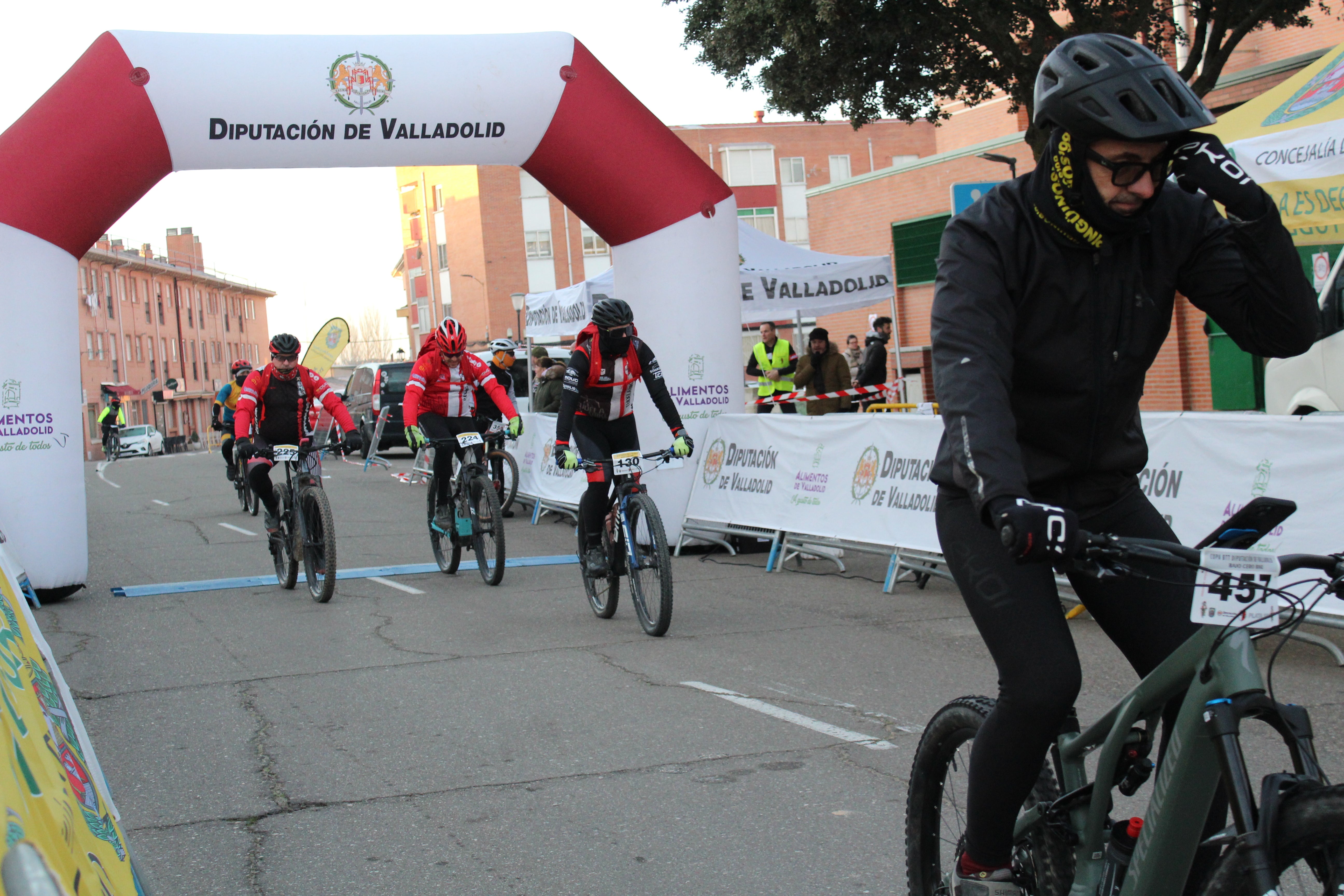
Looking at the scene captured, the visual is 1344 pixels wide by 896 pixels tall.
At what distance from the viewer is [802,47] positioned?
667 inches

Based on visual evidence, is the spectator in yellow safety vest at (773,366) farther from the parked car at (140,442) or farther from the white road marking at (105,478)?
the parked car at (140,442)

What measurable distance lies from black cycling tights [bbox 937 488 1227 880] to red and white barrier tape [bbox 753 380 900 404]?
609 inches

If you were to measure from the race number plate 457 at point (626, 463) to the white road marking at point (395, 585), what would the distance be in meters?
2.59

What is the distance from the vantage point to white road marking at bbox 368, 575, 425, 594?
33.6ft

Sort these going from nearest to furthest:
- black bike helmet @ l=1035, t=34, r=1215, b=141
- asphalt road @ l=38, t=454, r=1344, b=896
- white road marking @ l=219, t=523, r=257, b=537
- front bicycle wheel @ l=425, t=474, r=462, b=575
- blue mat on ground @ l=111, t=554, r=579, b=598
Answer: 1. black bike helmet @ l=1035, t=34, r=1215, b=141
2. asphalt road @ l=38, t=454, r=1344, b=896
3. blue mat on ground @ l=111, t=554, r=579, b=598
4. front bicycle wheel @ l=425, t=474, r=462, b=575
5. white road marking @ l=219, t=523, r=257, b=537

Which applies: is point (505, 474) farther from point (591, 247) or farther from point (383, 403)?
point (591, 247)

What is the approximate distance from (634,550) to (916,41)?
11.2 m

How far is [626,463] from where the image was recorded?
8.38m

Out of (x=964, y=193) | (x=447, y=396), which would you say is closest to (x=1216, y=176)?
(x=964, y=193)

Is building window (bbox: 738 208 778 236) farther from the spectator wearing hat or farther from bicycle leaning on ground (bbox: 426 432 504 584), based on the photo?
bicycle leaning on ground (bbox: 426 432 504 584)

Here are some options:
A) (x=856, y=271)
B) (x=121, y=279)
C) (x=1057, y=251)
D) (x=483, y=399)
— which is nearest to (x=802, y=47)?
(x=856, y=271)

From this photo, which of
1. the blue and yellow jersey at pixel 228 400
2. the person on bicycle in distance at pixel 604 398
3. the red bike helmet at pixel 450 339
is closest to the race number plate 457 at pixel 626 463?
the person on bicycle in distance at pixel 604 398

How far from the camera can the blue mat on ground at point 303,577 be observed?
1055 cm

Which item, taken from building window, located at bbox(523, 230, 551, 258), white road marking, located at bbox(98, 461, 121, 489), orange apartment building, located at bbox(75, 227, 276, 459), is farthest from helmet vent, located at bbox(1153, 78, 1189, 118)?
building window, located at bbox(523, 230, 551, 258)
